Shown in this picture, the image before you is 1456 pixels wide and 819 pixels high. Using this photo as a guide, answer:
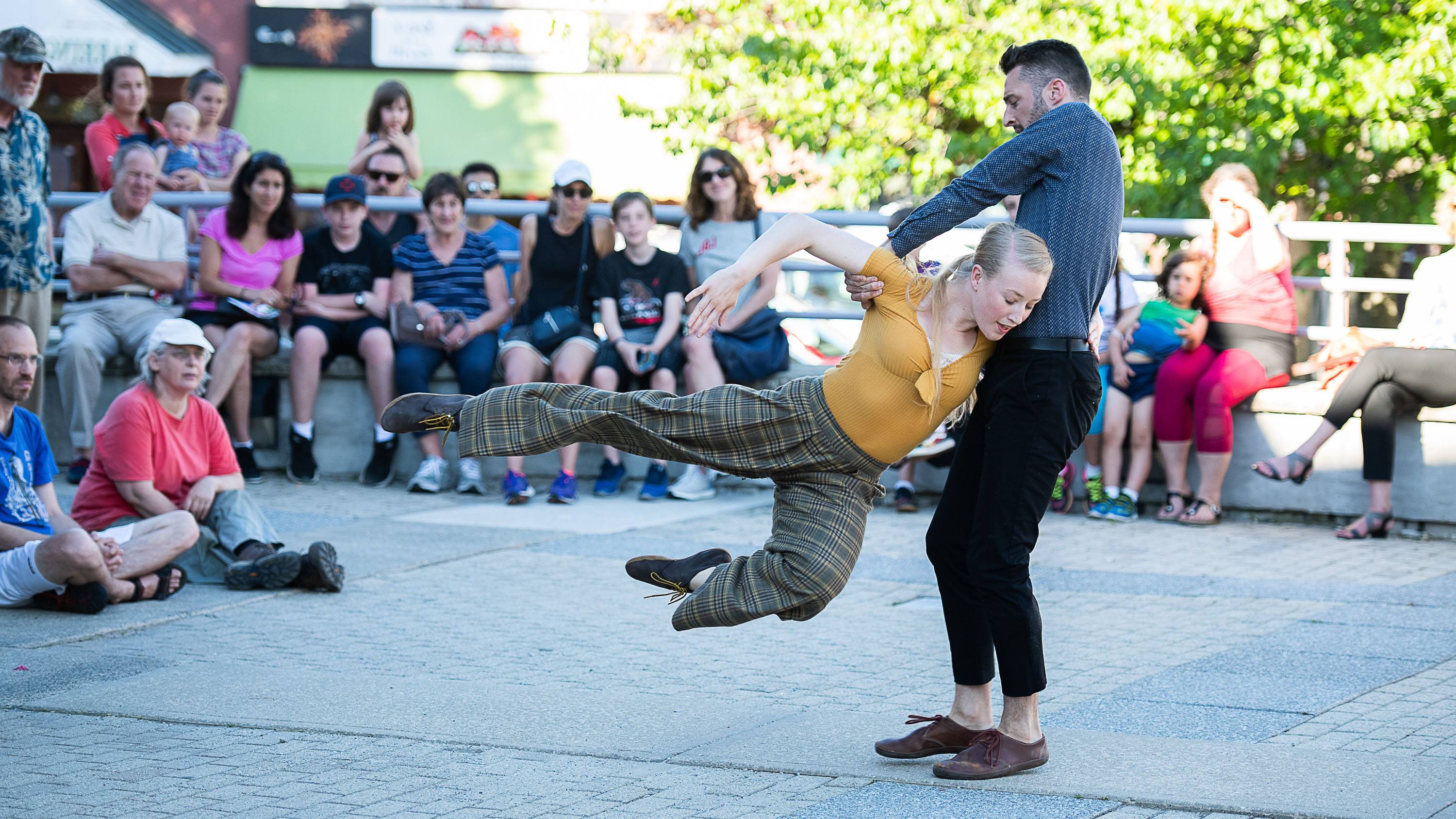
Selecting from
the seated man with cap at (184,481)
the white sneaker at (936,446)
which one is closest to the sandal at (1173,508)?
the white sneaker at (936,446)

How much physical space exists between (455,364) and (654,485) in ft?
4.86

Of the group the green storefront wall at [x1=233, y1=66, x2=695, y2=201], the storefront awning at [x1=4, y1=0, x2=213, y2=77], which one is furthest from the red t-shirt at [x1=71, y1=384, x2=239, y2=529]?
the storefront awning at [x1=4, y1=0, x2=213, y2=77]

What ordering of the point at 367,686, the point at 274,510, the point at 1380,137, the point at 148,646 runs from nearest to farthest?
the point at 367,686
the point at 148,646
the point at 274,510
the point at 1380,137

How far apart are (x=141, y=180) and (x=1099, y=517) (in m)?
6.07

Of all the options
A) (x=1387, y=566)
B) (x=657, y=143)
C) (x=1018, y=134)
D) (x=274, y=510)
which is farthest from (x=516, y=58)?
(x=1018, y=134)

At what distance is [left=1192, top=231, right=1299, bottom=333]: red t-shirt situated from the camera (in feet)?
28.2

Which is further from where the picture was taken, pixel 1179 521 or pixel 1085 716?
pixel 1179 521

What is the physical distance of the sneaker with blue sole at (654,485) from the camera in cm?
908

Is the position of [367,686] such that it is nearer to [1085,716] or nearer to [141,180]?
[1085,716]

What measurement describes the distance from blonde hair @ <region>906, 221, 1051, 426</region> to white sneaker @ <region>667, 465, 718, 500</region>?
5083 mm

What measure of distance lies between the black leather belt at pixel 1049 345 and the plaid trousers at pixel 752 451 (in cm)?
48

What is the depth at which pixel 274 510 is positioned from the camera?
8.46 meters

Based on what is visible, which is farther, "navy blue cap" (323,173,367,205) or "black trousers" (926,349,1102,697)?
"navy blue cap" (323,173,367,205)

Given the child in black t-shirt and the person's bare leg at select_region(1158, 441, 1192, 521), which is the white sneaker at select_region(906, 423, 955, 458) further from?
the child in black t-shirt
